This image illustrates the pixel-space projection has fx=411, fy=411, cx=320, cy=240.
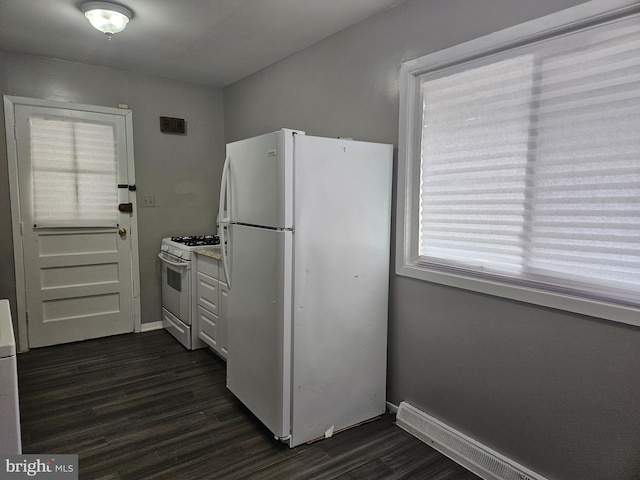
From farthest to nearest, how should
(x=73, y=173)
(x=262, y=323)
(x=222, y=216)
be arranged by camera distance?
(x=73, y=173)
(x=222, y=216)
(x=262, y=323)

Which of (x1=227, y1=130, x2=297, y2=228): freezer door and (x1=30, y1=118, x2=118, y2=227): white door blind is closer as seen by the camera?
(x1=227, y1=130, x2=297, y2=228): freezer door

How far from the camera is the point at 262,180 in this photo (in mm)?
2266

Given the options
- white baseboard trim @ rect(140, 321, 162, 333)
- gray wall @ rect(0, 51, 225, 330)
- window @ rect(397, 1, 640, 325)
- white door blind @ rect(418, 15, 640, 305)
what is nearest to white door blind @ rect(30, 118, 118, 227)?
gray wall @ rect(0, 51, 225, 330)

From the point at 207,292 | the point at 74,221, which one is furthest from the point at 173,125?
the point at 207,292

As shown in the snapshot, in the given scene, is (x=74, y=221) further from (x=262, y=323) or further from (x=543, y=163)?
(x=543, y=163)

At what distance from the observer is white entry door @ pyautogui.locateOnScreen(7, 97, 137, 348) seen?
139 inches

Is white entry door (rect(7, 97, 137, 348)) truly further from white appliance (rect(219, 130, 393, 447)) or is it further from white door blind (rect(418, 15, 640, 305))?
white door blind (rect(418, 15, 640, 305))

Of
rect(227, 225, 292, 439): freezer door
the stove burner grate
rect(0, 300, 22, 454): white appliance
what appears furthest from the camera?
the stove burner grate

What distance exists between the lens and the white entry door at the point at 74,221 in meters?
3.52

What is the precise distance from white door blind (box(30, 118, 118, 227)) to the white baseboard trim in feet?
3.49

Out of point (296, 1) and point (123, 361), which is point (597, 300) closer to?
point (296, 1)

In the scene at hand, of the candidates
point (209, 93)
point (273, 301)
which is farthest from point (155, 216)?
point (273, 301)

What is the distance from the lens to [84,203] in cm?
374

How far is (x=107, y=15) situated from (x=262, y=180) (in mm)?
1471
